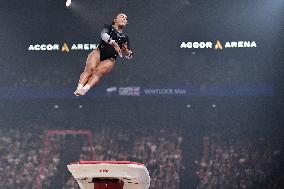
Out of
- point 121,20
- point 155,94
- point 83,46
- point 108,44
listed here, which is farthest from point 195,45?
point 108,44

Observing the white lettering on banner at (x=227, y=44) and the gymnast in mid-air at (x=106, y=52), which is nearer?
the gymnast in mid-air at (x=106, y=52)

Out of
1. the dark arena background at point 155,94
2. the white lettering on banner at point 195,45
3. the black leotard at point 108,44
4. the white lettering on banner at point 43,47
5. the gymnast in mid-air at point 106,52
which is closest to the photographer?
the black leotard at point 108,44

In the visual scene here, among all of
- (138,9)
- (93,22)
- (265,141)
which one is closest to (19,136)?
(93,22)

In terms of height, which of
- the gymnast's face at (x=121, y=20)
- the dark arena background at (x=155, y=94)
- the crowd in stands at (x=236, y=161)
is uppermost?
the gymnast's face at (x=121, y=20)

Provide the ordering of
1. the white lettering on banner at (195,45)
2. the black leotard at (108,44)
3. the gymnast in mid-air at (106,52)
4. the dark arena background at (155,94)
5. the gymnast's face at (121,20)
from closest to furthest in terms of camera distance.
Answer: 1. the black leotard at (108,44)
2. the gymnast in mid-air at (106,52)
3. the gymnast's face at (121,20)
4. the dark arena background at (155,94)
5. the white lettering on banner at (195,45)

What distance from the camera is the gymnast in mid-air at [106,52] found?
29.9 ft

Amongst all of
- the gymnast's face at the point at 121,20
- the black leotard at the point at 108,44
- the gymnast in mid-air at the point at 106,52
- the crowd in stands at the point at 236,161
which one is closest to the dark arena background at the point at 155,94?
the crowd in stands at the point at 236,161

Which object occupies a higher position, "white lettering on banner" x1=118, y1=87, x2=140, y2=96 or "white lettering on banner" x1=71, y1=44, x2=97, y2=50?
"white lettering on banner" x1=71, y1=44, x2=97, y2=50

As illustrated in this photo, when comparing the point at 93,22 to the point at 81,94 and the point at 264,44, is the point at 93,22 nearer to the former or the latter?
the point at 81,94

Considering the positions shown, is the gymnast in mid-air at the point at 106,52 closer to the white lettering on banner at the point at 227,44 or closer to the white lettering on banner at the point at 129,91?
the white lettering on banner at the point at 129,91

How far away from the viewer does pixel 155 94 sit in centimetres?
1175

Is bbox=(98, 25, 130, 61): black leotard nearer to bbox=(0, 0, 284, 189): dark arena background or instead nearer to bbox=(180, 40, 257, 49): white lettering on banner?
bbox=(0, 0, 284, 189): dark arena background

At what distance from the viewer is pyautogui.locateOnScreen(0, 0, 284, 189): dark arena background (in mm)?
11461

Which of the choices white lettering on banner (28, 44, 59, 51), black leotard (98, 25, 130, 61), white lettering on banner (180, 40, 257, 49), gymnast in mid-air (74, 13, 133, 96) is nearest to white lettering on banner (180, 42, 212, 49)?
white lettering on banner (180, 40, 257, 49)
